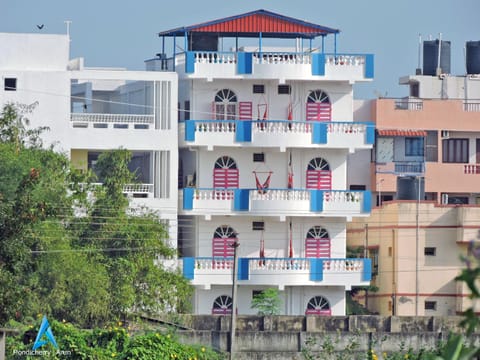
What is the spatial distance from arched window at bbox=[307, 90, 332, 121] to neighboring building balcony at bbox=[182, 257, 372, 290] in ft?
14.2

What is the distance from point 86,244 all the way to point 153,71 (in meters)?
7.65

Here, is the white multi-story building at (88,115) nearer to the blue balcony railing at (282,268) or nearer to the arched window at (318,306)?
the blue balcony railing at (282,268)

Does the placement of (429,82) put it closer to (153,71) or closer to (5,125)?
(153,71)

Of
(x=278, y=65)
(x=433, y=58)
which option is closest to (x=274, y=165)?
(x=278, y=65)

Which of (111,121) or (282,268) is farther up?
(111,121)

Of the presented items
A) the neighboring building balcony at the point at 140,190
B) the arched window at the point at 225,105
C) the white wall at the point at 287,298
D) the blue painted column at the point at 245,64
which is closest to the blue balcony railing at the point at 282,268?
the white wall at the point at 287,298

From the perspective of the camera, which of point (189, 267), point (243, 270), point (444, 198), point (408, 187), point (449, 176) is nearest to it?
point (189, 267)

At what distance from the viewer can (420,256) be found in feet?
154

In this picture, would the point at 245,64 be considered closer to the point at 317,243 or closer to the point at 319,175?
the point at 319,175

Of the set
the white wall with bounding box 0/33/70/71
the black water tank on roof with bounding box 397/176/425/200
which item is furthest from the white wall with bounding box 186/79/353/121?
the black water tank on roof with bounding box 397/176/425/200

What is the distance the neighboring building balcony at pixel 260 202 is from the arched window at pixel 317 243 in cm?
123

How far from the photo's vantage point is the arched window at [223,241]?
Result: 43938 mm

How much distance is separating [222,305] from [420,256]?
22.9 feet

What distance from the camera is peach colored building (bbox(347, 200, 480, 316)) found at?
4653 cm
